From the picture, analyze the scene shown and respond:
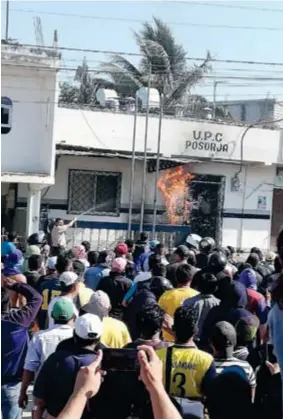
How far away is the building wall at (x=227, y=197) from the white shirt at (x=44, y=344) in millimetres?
16522

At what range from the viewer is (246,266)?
10836 millimetres

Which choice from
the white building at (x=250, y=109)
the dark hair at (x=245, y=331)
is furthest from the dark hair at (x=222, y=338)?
the white building at (x=250, y=109)

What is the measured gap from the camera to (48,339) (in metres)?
6.11

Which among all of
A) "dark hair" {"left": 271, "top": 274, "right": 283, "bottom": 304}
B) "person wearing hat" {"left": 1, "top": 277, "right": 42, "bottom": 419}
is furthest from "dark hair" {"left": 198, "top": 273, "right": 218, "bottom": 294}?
"dark hair" {"left": 271, "top": 274, "right": 283, "bottom": 304}

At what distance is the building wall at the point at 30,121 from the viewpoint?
19.3 m

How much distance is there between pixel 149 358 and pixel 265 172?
23.1m

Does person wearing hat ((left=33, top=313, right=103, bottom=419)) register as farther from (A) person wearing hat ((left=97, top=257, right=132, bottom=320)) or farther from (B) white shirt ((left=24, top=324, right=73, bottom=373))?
(A) person wearing hat ((left=97, top=257, right=132, bottom=320))

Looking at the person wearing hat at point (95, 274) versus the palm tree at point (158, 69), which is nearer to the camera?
the person wearing hat at point (95, 274)

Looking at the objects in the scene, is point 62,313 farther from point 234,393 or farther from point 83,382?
point 83,382

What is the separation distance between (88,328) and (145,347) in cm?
197

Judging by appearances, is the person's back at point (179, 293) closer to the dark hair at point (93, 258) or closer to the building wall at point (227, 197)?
the dark hair at point (93, 258)

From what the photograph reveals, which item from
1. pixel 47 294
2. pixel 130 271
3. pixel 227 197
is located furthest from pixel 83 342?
pixel 227 197

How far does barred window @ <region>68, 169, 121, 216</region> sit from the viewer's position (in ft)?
75.4

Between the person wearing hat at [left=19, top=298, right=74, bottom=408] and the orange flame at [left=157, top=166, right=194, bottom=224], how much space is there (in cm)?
1767
